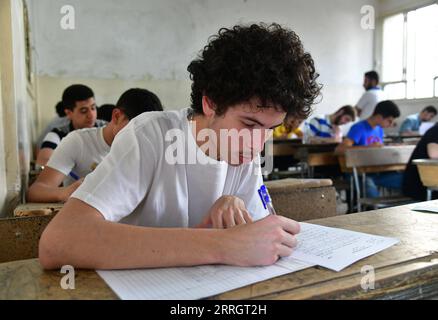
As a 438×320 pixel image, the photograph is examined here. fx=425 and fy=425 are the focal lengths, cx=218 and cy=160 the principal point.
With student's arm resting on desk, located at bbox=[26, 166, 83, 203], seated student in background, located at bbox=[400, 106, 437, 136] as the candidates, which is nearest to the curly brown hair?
student's arm resting on desk, located at bbox=[26, 166, 83, 203]

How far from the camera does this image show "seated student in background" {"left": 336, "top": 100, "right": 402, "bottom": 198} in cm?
362

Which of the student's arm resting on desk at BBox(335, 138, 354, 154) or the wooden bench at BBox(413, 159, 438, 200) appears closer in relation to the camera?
the wooden bench at BBox(413, 159, 438, 200)

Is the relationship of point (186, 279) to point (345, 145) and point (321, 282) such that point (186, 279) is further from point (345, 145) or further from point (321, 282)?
point (345, 145)

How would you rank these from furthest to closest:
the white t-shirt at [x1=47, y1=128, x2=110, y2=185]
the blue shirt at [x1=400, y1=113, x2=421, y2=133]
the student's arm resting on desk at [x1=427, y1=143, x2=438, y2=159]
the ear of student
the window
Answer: the window, the blue shirt at [x1=400, y1=113, x2=421, y2=133], the student's arm resting on desk at [x1=427, y1=143, x2=438, y2=159], the white t-shirt at [x1=47, y1=128, x2=110, y2=185], the ear of student

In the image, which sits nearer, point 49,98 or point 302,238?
point 302,238

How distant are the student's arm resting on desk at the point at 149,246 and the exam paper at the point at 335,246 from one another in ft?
0.23

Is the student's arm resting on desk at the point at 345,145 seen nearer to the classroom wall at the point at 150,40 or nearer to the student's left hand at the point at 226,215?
the classroom wall at the point at 150,40

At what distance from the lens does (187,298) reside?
0.61 meters

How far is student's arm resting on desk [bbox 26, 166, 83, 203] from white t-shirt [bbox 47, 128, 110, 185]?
6 centimetres

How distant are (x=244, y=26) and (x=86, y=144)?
122 cm

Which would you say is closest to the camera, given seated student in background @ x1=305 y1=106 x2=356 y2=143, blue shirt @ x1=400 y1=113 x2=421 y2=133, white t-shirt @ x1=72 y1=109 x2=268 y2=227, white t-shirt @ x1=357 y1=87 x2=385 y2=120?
white t-shirt @ x1=72 y1=109 x2=268 y2=227

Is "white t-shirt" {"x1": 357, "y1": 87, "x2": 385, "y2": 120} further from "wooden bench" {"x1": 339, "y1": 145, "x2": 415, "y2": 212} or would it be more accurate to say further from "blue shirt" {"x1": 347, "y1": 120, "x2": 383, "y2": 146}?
"wooden bench" {"x1": 339, "y1": 145, "x2": 415, "y2": 212}
